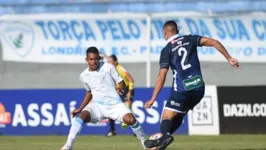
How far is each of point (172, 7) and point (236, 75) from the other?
17.2 ft

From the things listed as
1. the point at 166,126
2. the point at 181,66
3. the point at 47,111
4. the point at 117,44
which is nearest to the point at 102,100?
the point at 166,126

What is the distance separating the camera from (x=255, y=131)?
2320 cm

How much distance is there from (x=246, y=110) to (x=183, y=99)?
10.0 m

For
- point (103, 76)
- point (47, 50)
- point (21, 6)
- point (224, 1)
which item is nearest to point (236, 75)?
point (224, 1)

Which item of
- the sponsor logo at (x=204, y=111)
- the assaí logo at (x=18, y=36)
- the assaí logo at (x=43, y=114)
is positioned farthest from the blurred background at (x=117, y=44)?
the sponsor logo at (x=204, y=111)

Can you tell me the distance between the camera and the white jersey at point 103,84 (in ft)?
49.2

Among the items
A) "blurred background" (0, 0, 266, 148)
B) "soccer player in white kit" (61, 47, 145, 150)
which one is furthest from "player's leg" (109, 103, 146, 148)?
"blurred background" (0, 0, 266, 148)

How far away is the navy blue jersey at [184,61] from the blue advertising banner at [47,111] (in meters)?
10.8

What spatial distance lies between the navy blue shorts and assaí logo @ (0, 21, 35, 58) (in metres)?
17.5

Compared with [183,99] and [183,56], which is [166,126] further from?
[183,56]

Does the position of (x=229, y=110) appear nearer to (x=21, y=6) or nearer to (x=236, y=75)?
(x=236, y=75)

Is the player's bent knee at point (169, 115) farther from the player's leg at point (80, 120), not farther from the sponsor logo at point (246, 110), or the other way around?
the sponsor logo at point (246, 110)

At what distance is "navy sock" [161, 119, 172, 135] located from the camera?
13.4m

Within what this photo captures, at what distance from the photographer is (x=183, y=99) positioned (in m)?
13.5
